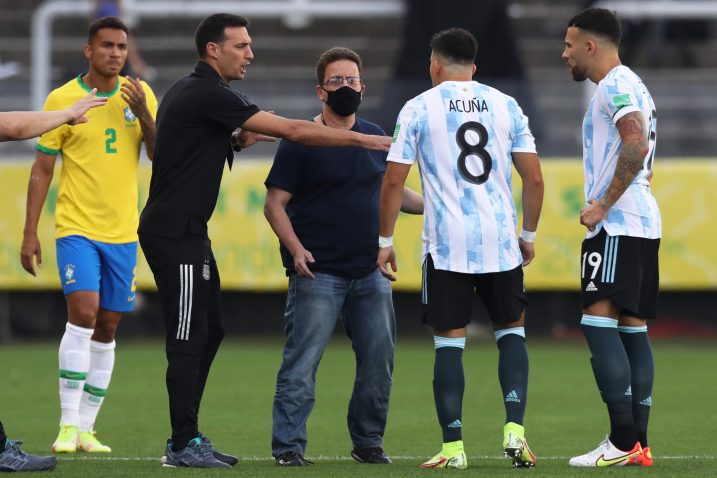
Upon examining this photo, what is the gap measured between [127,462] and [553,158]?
9377 millimetres

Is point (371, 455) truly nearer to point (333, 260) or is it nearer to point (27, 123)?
point (333, 260)

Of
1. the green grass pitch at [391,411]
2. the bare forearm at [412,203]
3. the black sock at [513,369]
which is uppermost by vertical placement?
the bare forearm at [412,203]

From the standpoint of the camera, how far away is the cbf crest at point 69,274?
8109 millimetres

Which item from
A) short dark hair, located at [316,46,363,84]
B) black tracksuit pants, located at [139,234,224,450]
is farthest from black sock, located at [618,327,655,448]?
black tracksuit pants, located at [139,234,224,450]

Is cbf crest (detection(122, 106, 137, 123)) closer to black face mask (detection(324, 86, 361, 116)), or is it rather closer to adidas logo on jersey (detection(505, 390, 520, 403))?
black face mask (detection(324, 86, 361, 116))

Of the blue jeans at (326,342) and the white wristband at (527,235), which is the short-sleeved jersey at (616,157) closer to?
the white wristband at (527,235)

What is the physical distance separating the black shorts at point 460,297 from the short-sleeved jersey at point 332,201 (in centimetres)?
64

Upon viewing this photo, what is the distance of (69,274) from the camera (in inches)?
320

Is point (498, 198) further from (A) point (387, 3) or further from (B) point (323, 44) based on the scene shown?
(B) point (323, 44)

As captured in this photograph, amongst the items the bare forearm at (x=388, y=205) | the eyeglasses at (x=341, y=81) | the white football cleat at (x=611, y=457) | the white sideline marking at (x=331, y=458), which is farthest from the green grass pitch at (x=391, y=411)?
the eyeglasses at (x=341, y=81)

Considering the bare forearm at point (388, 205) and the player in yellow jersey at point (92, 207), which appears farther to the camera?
the player in yellow jersey at point (92, 207)

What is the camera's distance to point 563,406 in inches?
408

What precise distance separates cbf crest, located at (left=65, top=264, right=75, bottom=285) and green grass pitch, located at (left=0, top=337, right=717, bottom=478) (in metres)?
0.99

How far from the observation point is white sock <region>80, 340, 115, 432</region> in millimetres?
8305
